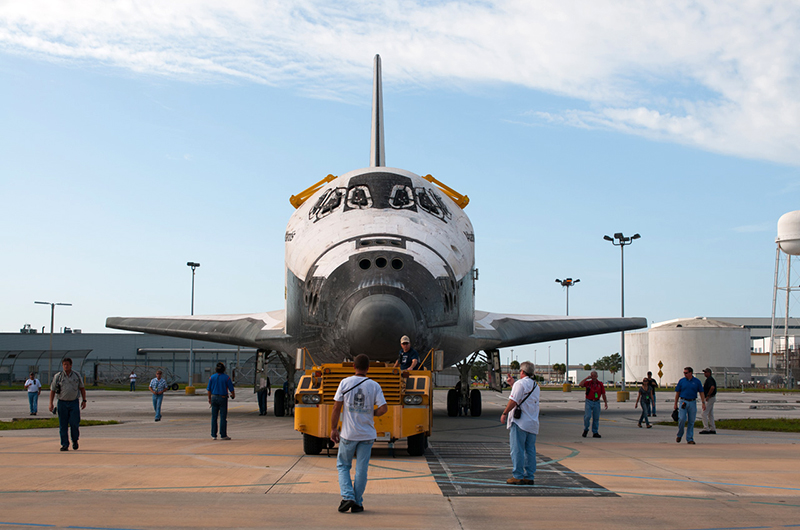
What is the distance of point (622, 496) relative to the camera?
659cm

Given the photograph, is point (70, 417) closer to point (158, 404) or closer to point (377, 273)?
point (377, 273)

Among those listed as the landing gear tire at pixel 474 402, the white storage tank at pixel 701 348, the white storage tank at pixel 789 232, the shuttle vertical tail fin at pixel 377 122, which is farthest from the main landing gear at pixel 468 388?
the white storage tank at pixel 701 348

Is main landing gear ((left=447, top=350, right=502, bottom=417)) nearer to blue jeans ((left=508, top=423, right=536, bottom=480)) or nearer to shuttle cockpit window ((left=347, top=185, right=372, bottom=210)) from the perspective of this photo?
shuttle cockpit window ((left=347, top=185, right=372, bottom=210))

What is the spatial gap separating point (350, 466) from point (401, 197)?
7.46 m

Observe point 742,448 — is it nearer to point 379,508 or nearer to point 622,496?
point 622,496

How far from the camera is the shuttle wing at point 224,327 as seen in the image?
14.7 m

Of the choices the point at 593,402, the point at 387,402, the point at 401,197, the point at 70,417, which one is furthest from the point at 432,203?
the point at 70,417

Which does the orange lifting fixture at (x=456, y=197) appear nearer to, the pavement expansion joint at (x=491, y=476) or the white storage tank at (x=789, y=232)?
the pavement expansion joint at (x=491, y=476)

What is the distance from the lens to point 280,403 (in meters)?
18.5

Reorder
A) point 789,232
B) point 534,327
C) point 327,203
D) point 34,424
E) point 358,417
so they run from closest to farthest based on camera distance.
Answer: point 358,417 → point 327,203 → point 34,424 → point 534,327 → point 789,232

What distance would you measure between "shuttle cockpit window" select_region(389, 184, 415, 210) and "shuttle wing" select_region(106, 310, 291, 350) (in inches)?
112

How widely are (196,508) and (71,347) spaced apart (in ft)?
233

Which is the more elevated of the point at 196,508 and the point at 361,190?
the point at 361,190

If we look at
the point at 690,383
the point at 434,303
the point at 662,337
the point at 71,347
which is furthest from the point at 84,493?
the point at 662,337
